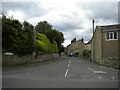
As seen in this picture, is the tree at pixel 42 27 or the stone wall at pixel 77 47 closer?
the tree at pixel 42 27

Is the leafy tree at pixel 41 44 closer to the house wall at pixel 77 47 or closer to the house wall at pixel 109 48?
the house wall at pixel 109 48

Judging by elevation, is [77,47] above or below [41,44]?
below

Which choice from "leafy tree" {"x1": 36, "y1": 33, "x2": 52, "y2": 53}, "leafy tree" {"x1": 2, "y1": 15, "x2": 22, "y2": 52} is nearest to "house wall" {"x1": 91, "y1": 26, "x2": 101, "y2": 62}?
"leafy tree" {"x1": 36, "y1": 33, "x2": 52, "y2": 53}

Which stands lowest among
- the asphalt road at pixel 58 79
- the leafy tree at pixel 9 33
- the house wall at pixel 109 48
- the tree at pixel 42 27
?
the asphalt road at pixel 58 79

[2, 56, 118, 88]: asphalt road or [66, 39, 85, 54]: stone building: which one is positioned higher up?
[66, 39, 85, 54]: stone building

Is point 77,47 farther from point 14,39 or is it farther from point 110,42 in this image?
point 14,39

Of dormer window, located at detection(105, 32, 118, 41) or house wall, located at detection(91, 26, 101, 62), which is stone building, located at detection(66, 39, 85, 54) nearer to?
house wall, located at detection(91, 26, 101, 62)

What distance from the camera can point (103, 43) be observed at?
31844mm

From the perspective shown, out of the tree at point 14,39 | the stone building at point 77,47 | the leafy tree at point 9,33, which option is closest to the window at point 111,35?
the tree at point 14,39

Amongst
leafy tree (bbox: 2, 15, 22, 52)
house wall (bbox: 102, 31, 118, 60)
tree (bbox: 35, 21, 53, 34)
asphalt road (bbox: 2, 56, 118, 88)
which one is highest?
tree (bbox: 35, 21, 53, 34)

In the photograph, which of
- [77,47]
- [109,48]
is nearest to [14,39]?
[109,48]

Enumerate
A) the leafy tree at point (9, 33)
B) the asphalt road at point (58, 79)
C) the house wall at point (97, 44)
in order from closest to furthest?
the asphalt road at point (58, 79)
the leafy tree at point (9, 33)
the house wall at point (97, 44)

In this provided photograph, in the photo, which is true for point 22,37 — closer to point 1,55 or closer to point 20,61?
point 20,61

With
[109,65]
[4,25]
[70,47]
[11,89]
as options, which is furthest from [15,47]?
[70,47]
